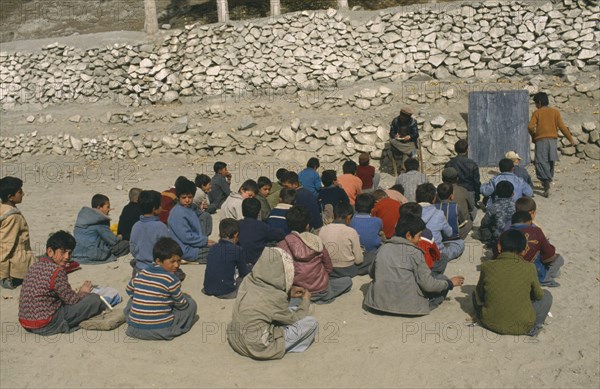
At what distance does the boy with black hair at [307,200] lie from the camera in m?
9.30

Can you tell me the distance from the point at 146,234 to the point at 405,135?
6.64 metres

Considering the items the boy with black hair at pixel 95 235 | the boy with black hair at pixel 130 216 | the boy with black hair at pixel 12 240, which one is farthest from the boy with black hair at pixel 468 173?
the boy with black hair at pixel 12 240

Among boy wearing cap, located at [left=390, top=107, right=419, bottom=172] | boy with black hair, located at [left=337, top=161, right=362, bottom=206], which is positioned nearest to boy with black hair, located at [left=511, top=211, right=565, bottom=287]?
boy with black hair, located at [left=337, top=161, right=362, bottom=206]

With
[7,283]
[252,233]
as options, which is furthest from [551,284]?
[7,283]

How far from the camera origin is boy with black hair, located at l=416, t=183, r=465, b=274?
8.45 m

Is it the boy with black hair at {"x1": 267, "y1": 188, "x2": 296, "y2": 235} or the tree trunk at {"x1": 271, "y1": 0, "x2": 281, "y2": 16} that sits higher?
the tree trunk at {"x1": 271, "y1": 0, "x2": 281, "y2": 16}

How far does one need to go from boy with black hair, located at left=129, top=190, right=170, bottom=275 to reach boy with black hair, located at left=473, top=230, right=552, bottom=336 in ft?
13.3

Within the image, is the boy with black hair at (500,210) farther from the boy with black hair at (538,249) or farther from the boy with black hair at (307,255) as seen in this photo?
the boy with black hair at (307,255)

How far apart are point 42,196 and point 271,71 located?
6.86 meters

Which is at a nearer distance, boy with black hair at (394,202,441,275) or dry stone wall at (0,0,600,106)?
boy with black hair at (394,202,441,275)

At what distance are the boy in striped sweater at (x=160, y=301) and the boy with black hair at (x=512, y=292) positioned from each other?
3.30 m

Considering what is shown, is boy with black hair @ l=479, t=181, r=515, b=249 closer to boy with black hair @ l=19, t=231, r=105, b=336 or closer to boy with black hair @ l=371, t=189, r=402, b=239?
boy with black hair @ l=371, t=189, r=402, b=239

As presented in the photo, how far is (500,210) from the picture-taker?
8.80m

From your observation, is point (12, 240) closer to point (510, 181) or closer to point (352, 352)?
point (352, 352)
